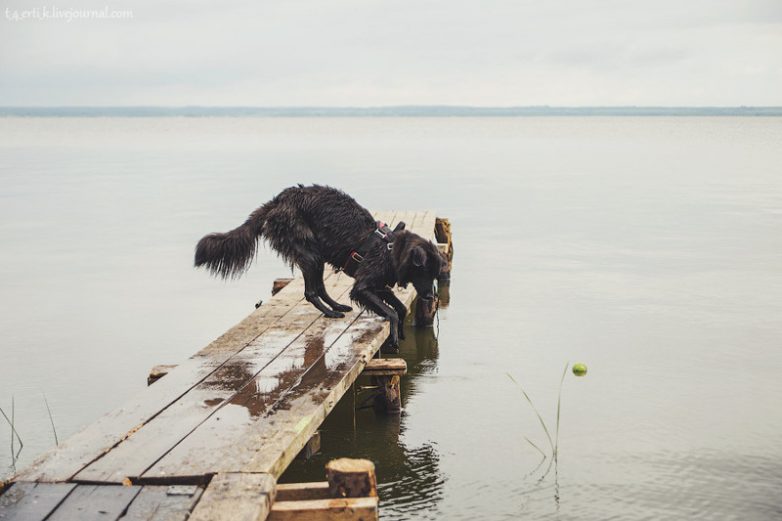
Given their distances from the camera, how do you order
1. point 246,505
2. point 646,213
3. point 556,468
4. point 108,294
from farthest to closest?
point 646,213, point 108,294, point 556,468, point 246,505

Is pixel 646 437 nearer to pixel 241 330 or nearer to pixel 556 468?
pixel 556 468

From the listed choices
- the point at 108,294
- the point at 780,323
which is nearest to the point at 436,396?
the point at 780,323

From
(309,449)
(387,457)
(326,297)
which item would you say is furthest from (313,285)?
(387,457)

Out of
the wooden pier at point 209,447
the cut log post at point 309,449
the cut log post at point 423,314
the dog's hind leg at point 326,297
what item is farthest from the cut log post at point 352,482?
the cut log post at point 423,314

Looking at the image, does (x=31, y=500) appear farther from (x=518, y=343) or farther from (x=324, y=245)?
(x=518, y=343)

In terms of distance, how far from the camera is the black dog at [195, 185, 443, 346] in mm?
7363

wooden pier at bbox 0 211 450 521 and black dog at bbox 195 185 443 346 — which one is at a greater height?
black dog at bbox 195 185 443 346

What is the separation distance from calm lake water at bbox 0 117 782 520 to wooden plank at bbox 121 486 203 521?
6.79 feet

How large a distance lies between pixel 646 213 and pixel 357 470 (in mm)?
20530

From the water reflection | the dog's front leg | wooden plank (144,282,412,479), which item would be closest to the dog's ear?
the dog's front leg

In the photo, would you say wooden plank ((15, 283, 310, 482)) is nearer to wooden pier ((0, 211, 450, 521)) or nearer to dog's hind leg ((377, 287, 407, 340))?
wooden pier ((0, 211, 450, 521))

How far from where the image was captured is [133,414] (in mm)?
5125

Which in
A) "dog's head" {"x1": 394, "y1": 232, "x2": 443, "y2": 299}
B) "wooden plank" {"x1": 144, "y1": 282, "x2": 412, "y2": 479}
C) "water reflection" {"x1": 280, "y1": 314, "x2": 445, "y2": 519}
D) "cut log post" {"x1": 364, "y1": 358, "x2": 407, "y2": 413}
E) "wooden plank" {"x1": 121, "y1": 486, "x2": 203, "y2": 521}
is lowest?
"water reflection" {"x1": 280, "y1": 314, "x2": 445, "y2": 519}

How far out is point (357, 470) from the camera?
417cm
